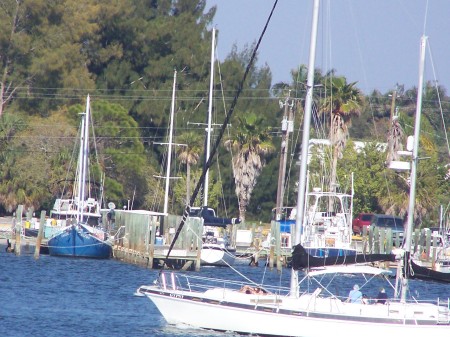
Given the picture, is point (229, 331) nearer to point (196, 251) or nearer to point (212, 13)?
point (196, 251)

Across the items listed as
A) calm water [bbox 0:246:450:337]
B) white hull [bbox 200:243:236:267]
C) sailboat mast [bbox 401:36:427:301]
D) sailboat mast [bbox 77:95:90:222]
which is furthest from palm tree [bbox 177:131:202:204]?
sailboat mast [bbox 401:36:427:301]

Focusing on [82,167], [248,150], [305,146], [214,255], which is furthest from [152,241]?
[248,150]

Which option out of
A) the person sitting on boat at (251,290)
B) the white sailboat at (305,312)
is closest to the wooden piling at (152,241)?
the white sailboat at (305,312)

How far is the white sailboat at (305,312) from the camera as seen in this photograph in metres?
27.4

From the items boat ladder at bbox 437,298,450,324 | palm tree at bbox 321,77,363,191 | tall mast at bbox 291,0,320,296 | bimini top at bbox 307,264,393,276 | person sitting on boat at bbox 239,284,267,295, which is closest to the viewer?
boat ladder at bbox 437,298,450,324

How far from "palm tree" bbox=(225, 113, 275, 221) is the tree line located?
0.09 meters

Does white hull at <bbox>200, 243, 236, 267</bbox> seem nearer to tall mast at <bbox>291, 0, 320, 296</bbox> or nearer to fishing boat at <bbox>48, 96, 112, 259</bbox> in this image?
fishing boat at <bbox>48, 96, 112, 259</bbox>

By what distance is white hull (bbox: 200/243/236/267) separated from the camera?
49.6m

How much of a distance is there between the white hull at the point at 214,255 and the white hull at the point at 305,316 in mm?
19889

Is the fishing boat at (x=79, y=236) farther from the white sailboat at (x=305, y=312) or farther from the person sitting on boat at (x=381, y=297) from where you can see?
the person sitting on boat at (x=381, y=297)

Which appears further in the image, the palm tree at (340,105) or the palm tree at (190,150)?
the palm tree at (190,150)

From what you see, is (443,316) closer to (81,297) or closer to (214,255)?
(81,297)

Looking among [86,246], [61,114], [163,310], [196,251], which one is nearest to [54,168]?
[61,114]

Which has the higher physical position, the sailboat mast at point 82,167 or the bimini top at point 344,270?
the sailboat mast at point 82,167
